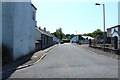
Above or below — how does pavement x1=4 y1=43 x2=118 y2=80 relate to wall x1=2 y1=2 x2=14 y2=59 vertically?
below

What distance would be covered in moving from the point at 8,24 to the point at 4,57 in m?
2.78

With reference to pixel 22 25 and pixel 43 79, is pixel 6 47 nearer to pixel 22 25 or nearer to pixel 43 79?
pixel 22 25

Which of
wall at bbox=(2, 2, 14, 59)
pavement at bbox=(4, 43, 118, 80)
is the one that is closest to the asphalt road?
pavement at bbox=(4, 43, 118, 80)

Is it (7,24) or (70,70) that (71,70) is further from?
(7,24)

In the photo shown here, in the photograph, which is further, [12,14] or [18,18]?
[18,18]

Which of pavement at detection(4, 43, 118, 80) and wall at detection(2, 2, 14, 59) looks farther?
wall at detection(2, 2, 14, 59)

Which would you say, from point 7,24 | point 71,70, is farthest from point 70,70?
point 7,24

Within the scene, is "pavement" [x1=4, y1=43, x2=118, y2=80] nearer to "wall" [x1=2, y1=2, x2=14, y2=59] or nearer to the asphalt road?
the asphalt road

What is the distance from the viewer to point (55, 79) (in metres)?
7.32

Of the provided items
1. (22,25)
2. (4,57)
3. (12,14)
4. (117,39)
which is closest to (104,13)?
(117,39)

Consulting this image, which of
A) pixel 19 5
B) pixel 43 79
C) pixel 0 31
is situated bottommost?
pixel 43 79

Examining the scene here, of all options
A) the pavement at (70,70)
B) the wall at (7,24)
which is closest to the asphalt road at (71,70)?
the pavement at (70,70)

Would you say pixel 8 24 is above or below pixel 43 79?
above

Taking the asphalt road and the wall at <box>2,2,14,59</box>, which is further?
the wall at <box>2,2,14,59</box>
